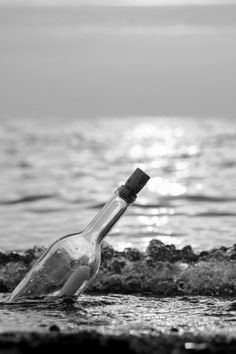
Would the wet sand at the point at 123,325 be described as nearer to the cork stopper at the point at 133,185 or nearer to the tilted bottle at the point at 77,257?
the tilted bottle at the point at 77,257

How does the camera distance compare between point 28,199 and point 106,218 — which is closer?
point 106,218

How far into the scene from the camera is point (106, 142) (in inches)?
1171

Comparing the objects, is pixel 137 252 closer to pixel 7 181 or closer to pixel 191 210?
pixel 191 210

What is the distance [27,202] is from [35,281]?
372 inches

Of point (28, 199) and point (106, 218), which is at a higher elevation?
point (28, 199)

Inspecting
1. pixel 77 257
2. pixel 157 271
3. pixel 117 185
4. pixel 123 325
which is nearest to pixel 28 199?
pixel 117 185

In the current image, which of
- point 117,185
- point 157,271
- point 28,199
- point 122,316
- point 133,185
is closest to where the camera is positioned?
point 133,185

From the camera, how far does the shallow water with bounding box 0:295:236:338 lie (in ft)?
17.1

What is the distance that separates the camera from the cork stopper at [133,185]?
528 cm

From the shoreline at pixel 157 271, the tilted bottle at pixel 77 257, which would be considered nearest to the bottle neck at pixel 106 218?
the tilted bottle at pixel 77 257

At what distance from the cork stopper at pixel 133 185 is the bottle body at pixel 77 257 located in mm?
121

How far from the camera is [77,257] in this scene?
18.2ft

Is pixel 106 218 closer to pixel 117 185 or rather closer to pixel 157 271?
pixel 157 271

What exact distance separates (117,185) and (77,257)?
1145 cm
